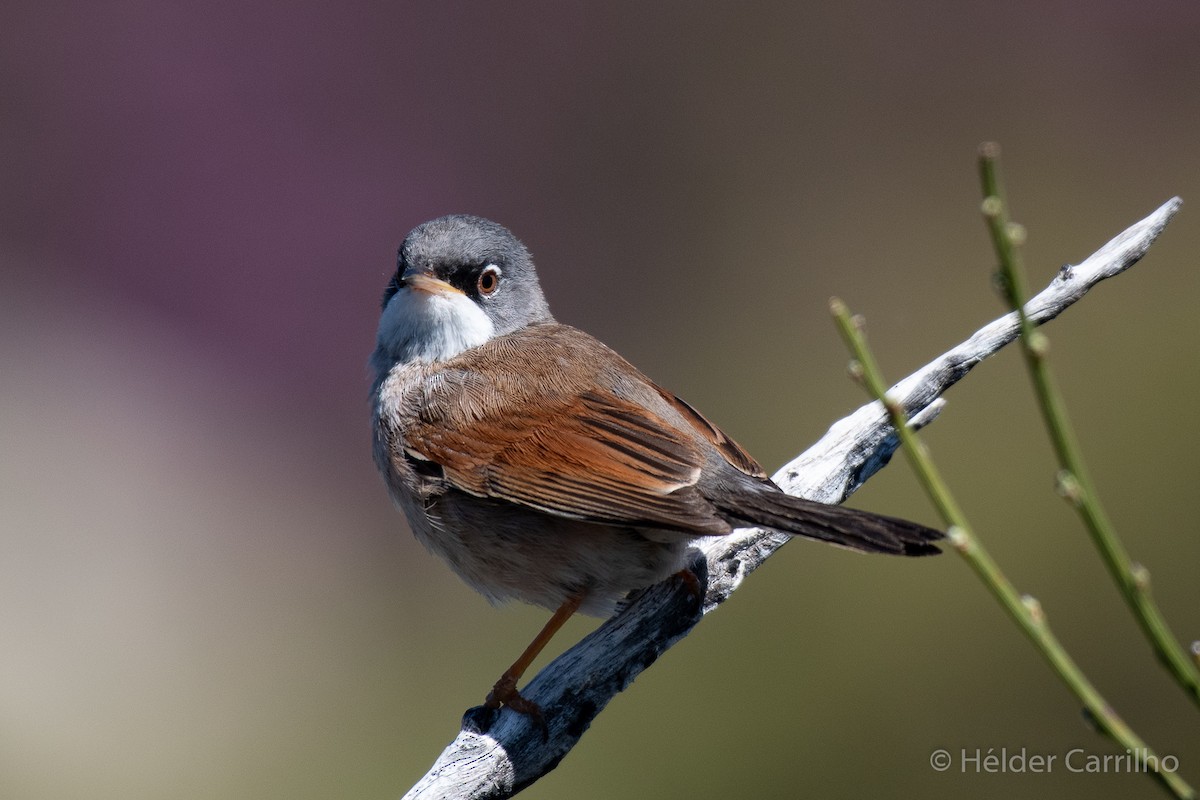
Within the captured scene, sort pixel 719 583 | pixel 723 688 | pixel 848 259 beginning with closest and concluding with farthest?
pixel 719 583 → pixel 723 688 → pixel 848 259

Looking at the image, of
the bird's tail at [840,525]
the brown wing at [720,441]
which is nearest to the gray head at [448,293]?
the brown wing at [720,441]

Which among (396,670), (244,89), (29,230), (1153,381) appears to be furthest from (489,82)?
(1153,381)

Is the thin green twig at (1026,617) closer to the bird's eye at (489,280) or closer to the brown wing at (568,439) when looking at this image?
the brown wing at (568,439)

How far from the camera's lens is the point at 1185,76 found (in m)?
7.23

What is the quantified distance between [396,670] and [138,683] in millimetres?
1287

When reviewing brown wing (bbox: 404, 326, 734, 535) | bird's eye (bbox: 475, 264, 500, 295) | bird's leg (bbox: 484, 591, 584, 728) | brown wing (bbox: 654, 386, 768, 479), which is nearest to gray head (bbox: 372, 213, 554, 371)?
bird's eye (bbox: 475, 264, 500, 295)

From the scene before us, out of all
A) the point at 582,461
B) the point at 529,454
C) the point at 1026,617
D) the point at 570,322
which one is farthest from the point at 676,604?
the point at 570,322

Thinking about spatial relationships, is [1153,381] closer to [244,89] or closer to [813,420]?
[813,420]

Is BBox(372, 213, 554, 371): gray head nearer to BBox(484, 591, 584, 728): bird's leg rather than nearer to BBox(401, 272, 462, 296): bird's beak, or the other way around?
BBox(401, 272, 462, 296): bird's beak

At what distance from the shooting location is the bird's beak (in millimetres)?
3484

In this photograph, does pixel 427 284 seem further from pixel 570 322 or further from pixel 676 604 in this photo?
pixel 570 322

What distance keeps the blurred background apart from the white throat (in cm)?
205

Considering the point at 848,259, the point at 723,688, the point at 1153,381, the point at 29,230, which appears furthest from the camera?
the point at 29,230

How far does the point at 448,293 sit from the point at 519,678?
1.23 meters
